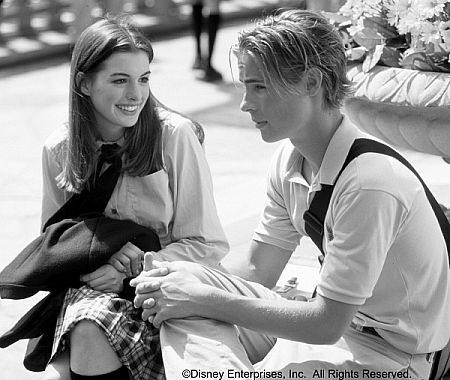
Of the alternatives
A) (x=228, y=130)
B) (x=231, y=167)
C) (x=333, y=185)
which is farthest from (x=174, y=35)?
(x=333, y=185)

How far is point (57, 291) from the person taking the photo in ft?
9.17

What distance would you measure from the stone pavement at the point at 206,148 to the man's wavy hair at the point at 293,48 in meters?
1.26

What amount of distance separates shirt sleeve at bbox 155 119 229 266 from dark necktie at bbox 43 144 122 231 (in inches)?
6.2

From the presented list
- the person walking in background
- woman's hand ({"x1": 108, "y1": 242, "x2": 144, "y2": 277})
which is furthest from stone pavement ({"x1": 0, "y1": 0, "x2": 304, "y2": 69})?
woman's hand ({"x1": 108, "y1": 242, "x2": 144, "y2": 277})

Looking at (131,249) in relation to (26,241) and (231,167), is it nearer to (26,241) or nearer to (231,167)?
(26,241)

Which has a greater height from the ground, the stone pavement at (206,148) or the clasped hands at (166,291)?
the clasped hands at (166,291)

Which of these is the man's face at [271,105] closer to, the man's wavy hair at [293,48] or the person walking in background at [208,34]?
the man's wavy hair at [293,48]

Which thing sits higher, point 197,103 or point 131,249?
point 131,249

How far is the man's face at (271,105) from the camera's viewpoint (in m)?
2.33

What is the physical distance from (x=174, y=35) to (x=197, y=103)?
2.99 meters

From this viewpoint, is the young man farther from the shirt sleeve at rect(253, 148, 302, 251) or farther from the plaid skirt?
the shirt sleeve at rect(253, 148, 302, 251)

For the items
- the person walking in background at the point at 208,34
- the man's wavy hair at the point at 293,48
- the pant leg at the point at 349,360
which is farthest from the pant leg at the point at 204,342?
the person walking in background at the point at 208,34

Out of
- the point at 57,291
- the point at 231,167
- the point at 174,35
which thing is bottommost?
the point at 174,35

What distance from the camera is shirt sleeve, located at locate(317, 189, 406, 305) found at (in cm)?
217
